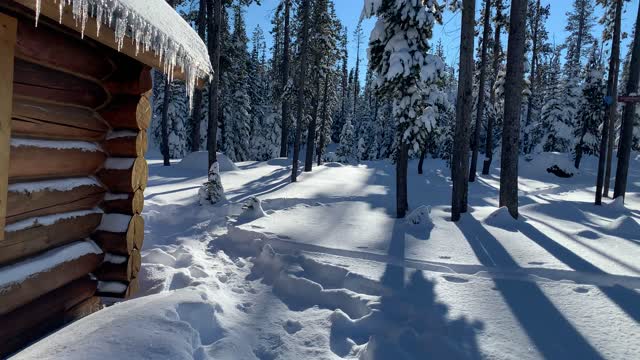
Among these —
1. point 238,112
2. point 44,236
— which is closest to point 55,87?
point 44,236

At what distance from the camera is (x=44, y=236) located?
3377 mm

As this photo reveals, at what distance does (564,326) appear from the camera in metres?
3.69

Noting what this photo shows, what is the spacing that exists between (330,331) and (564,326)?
7.22 ft

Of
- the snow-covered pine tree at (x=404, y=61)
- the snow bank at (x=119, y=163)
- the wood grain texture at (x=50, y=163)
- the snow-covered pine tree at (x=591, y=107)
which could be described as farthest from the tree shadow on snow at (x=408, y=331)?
the snow-covered pine tree at (x=591, y=107)

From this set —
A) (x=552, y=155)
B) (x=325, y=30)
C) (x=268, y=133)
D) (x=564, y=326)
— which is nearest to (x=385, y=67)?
(x=564, y=326)

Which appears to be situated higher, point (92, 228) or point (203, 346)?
point (92, 228)

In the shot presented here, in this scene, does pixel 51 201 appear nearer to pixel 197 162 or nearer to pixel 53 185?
pixel 53 185

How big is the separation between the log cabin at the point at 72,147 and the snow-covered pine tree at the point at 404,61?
652 centimetres

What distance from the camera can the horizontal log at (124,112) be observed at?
4.21 metres

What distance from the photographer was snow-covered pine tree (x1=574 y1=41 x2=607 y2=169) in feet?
90.4

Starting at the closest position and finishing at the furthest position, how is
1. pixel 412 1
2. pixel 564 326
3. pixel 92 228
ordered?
pixel 564 326 → pixel 92 228 → pixel 412 1

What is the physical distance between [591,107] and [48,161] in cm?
3349

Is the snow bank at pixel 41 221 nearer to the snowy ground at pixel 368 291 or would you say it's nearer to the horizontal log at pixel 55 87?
the snowy ground at pixel 368 291

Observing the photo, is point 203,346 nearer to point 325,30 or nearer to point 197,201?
point 197,201
